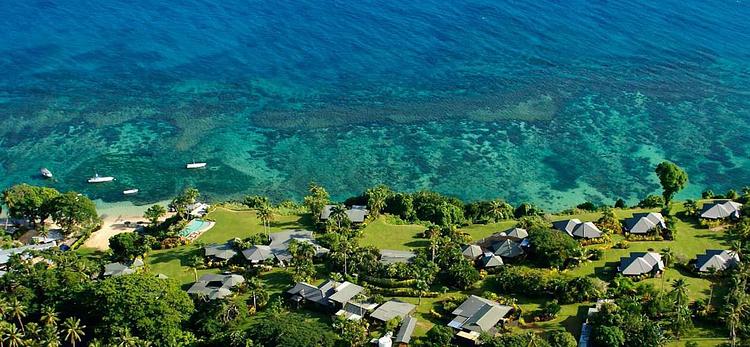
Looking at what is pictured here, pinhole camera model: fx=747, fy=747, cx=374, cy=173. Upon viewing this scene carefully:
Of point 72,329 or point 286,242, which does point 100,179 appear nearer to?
point 286,242

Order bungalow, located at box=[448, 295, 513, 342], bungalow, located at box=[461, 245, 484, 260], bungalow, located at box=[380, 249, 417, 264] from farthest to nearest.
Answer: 1. bungalow, located at box=[380, 249, 417, 264]
2. bungalow, located at box=[461, 245, 484, 260]
3. bungalow, located at box=[448, 295, 513, 342]

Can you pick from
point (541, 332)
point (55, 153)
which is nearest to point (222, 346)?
point (541, 332)

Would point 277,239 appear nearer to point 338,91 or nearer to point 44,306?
point 44,306

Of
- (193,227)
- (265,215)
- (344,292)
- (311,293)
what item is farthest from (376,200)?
(193,227)

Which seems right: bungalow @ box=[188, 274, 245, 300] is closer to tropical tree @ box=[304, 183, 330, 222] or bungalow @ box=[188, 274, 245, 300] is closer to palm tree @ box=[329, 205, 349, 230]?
palm tree @ box=[329, 205, 349, 230]

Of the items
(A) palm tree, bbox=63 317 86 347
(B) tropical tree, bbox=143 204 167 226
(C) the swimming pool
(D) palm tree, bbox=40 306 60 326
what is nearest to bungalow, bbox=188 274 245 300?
(A) palm tree, bbox=63 317 86 347

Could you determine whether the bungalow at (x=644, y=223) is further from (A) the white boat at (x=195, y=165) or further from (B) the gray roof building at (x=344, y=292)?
(A) the white boat at (x=195, y=165)
